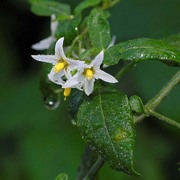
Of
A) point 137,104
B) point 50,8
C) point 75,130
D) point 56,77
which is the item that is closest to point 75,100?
point 56,77

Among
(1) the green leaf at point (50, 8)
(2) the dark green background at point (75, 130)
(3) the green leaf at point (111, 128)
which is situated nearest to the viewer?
(3) the green leaf at point (111, 128)

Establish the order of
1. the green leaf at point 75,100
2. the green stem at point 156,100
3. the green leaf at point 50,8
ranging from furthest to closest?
the green leaf at point 50,8 < the green leaf at point 75,100 < the green stem at point 156,100

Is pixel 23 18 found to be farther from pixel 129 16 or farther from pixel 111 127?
pixel 111 127

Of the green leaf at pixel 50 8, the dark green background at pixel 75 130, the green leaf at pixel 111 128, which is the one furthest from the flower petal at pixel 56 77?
the dark green background at pixel 75 130

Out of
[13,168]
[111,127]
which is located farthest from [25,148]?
[111,127]

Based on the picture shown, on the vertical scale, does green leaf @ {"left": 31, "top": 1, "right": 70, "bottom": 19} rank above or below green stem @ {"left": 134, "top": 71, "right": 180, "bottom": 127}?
below

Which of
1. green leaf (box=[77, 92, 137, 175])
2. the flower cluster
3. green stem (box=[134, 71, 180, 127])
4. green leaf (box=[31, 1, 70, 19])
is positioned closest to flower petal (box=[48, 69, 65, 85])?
the flower cluster

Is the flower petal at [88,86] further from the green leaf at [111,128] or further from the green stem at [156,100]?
the green stem at [156,100]

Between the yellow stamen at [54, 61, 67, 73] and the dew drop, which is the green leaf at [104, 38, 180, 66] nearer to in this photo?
the yellow stamen at [54, 61, 67, 73]
